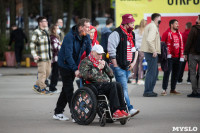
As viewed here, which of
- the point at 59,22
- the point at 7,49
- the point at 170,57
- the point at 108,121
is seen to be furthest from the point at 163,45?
the point at 7,49

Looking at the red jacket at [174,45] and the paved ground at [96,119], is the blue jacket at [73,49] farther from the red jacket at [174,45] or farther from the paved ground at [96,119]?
the red jacket at [174,45]

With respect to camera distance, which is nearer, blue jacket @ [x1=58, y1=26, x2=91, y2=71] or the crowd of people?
the crowd of people

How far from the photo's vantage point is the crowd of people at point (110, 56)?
8.13 meters

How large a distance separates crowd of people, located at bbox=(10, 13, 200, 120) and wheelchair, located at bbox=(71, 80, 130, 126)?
4.4 inches

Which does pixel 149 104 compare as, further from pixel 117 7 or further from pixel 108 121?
pixel 117 7

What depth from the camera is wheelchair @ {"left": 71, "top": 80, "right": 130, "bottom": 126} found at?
25.8ft

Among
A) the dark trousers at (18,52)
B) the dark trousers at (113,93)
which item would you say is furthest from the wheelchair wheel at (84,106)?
the dark trousers at (18,52)

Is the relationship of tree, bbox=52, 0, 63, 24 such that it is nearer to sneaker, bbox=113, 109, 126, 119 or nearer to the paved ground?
the paved ground

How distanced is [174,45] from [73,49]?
424 centimetres

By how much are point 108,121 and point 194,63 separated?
4.11 meters

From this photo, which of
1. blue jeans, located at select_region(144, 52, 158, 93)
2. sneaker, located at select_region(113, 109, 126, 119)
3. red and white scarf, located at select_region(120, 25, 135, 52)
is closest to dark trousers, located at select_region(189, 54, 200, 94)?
blue jeans, located at select_region(144, 52, 158, 93)

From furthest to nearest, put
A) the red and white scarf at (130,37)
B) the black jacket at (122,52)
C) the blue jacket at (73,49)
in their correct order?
the red and white scarf at (130,37)
the black jacket at (122,52)
the blue jacket at (73,49)

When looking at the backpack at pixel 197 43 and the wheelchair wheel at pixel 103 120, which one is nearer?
the wheelchair wheel at pixel 103 120

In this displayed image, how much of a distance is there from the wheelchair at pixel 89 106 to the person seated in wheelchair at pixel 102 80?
0.29 ft
